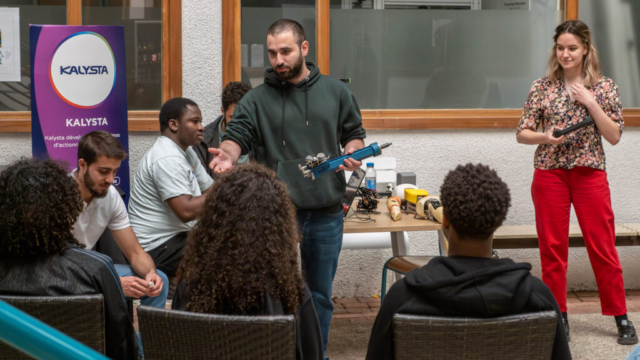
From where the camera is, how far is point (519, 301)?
179cm

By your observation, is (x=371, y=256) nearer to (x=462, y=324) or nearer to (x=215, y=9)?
(x=215, y=9)

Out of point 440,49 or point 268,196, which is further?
point 440,49

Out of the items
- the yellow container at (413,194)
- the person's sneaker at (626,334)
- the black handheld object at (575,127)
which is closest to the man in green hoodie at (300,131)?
the yellow container at (413,194)

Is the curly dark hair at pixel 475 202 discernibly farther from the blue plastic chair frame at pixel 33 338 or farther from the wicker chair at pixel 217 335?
the blue plastic chair frame at pixel 33 338

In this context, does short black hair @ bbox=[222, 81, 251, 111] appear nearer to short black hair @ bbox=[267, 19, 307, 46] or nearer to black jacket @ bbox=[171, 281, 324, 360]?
short black hair @ bbox=[267, 19, 307, 46]

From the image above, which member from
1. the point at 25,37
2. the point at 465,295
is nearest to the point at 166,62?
the point at 25,37

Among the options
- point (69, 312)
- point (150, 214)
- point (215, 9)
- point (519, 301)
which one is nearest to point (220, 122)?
point (215, 9)

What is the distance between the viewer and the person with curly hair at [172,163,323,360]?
1729mm

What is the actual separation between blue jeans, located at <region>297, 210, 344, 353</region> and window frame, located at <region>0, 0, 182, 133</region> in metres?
1.84

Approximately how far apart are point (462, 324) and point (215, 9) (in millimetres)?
3532

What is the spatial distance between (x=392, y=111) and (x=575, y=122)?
144 cm

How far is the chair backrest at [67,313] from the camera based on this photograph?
6.04 ft

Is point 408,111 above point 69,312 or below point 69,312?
above

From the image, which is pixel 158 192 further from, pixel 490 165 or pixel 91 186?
pixel 490 165
